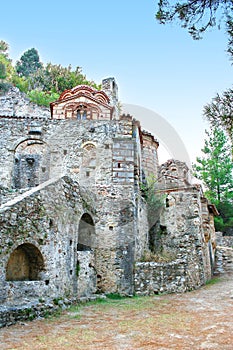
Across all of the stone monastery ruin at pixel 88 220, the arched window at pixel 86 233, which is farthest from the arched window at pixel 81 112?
the arched window at pixel 86 233

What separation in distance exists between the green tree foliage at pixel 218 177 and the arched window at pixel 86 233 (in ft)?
51.5

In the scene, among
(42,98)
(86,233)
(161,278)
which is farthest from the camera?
(42,98)

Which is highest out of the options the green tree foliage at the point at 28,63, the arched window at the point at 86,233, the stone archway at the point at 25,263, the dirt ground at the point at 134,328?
the green tree foliage at the point at 28,63

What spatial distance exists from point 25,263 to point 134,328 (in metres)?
3.68

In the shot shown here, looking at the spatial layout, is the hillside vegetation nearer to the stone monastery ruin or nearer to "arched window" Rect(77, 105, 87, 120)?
"arched window" Rect(77, 105, 87, 120)

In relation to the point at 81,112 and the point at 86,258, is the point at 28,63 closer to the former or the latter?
the point at 81,112

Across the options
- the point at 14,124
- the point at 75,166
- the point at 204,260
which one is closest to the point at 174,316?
the point at 204,260

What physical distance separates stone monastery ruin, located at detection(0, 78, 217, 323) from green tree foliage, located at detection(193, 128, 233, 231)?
33.6 feet

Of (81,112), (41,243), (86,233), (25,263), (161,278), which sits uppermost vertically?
(81,112)

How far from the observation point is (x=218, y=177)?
26797 millimetres

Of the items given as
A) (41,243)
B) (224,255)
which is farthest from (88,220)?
(224,255)

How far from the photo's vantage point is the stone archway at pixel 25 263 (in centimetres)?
899

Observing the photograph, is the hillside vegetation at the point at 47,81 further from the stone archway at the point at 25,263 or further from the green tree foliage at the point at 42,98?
the stone archway at the point at 25,263

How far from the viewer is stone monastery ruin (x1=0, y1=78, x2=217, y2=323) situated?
910cm
